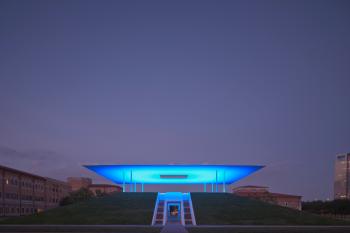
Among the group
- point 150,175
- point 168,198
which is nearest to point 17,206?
point 150,175

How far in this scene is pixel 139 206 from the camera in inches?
1454

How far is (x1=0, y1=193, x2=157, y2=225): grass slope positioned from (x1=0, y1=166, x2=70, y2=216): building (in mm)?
29485

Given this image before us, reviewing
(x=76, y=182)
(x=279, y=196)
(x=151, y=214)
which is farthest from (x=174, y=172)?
(x=76, y=182)

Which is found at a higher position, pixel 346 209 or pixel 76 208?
pixel 76 208

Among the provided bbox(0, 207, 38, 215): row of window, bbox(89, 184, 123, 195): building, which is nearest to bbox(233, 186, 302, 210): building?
bbox(89, 184, 123, 195): building

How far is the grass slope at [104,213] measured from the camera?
32.1 m

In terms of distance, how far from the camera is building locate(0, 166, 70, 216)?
208ft

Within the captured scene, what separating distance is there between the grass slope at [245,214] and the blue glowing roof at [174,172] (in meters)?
3.26

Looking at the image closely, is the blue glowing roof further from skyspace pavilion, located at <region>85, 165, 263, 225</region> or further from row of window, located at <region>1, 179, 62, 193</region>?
row of window, located at <region>1, 179, 62, 193</region>

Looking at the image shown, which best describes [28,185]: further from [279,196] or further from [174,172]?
[279,196]

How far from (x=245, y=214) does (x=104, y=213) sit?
38.4 ft

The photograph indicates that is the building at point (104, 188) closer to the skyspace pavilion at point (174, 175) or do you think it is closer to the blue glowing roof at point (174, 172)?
the blue glowing roof at point (174, 172)

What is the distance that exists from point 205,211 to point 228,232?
888 cm

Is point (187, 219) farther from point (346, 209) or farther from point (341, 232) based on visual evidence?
point (346, 209)
